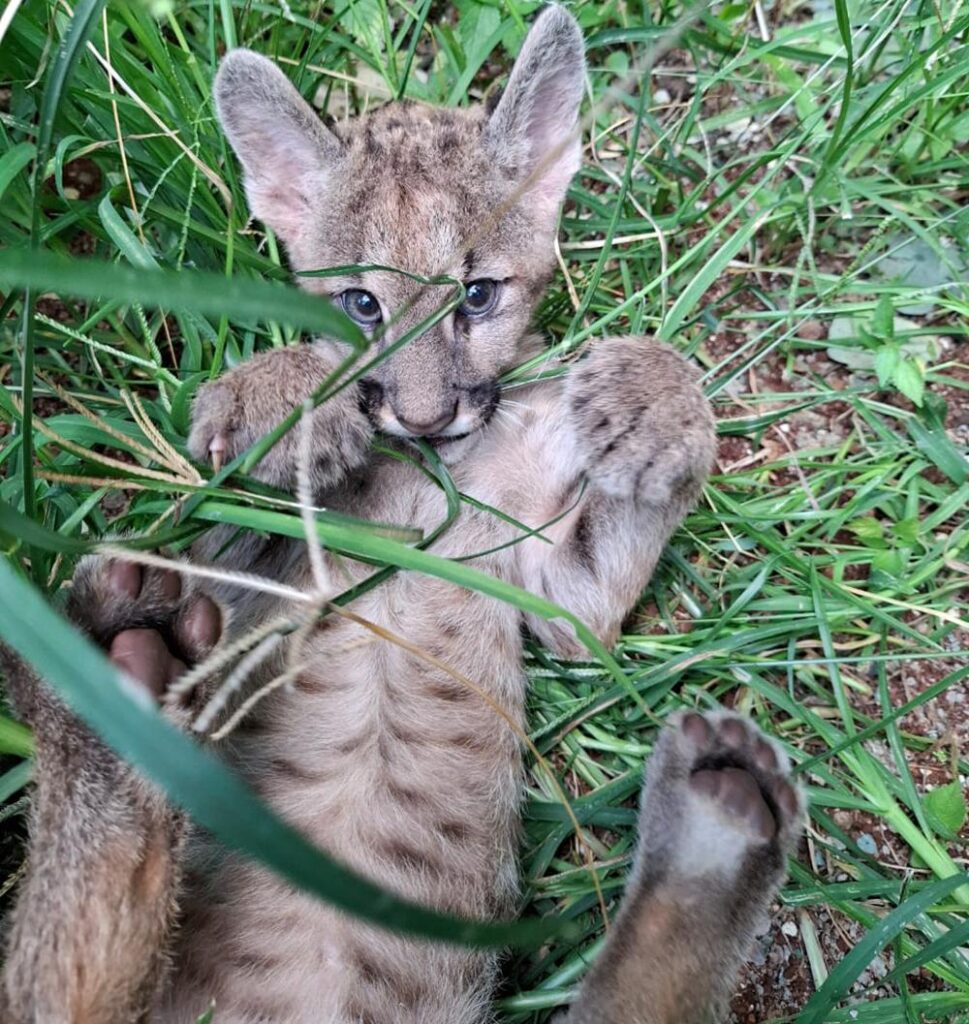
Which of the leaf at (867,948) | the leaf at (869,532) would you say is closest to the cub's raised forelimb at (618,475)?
the leaf at (869,532)

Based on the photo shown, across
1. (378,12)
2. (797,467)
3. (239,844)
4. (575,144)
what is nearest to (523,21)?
(378,12)

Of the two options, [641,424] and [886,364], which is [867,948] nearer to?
[641,424]

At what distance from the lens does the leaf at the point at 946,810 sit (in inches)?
92.7

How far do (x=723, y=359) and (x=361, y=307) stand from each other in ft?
4.17

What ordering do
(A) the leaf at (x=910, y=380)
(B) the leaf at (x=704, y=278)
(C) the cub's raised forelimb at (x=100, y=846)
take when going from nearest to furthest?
(C) the cub's raised forelimb at (x=100, y=846)
(A) the leaf at (x=910, y=380)
(B) the leaf at (x=704, y=278)

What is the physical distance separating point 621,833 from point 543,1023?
0.57 m

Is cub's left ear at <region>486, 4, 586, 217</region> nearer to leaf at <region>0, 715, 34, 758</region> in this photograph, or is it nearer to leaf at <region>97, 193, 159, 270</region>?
leaf at <region>97, 193, 159, 270</region>

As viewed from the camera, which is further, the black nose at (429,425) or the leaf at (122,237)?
the leaf at (122,237)

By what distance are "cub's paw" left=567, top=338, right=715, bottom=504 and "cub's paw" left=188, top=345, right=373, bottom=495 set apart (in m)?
0.60

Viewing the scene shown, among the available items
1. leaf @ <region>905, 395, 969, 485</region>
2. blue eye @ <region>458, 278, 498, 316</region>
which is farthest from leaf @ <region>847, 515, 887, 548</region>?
blue eye @ <region>458, 278, 498, 316</region>

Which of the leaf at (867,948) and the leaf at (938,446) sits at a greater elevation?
the leaf at (938,446)

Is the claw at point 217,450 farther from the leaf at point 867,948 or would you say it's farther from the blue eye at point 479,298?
the leaf at point 867,948

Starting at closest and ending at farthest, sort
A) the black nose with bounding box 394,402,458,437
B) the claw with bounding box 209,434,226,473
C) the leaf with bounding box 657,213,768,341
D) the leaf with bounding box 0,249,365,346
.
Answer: the leaf with bounding box 0,249,365,346, the claw with bounding box 209,434,226,473, the black nose with bounding box 394,402,458,437, the leaf with bounding box 657,213,768,341

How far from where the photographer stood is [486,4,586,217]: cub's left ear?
2.35m
